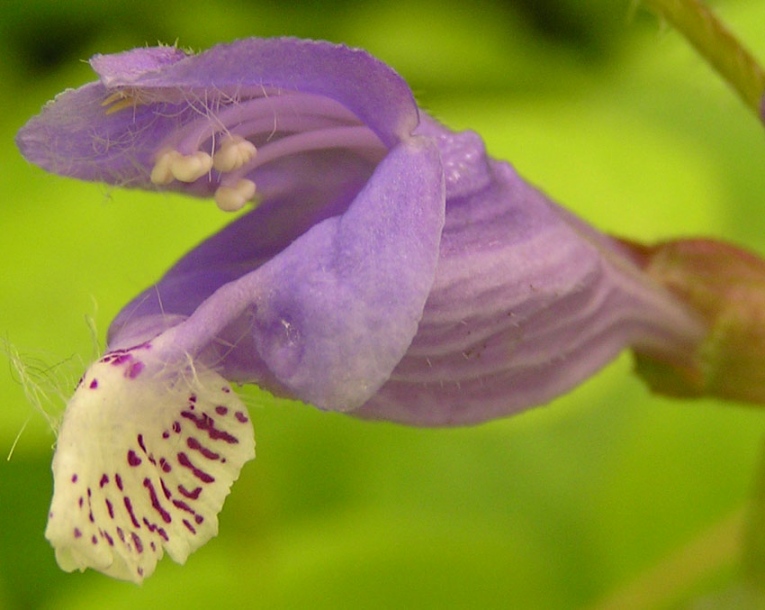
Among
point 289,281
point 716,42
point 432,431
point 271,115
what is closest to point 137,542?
point 289,281

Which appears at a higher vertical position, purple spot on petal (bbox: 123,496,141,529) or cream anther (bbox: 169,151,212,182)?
cream anther (bbox: 169,151,212,182)

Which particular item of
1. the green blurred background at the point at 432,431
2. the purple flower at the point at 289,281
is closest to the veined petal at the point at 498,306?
the purple flower at the point at 289,281

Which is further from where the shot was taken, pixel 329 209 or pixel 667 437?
pixel 667 437

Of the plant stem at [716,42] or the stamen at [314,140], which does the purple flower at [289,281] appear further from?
the plant stem at [716,42]

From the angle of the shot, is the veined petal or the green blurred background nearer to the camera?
the veined petal

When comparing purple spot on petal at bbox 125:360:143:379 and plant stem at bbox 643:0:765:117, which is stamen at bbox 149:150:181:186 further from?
plant stem at bbox 643:0:765:117

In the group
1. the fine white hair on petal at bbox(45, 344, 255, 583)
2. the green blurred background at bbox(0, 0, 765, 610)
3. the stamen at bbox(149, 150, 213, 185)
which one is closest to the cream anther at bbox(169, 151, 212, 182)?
the stamen at bbox(149, 150, 213, 185)

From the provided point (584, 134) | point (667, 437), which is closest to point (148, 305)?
point (667, 437)

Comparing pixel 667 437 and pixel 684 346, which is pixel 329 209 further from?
pixel 667 437
